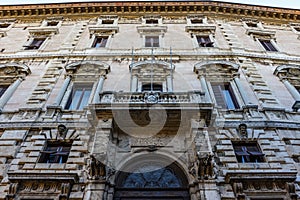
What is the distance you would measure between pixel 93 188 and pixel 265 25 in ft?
64.1

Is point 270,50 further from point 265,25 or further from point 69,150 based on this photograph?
point 69,150

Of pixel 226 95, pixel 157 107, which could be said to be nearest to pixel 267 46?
pixel 226 95

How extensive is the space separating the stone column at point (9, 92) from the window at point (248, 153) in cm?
1083

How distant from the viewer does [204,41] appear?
17703 mm

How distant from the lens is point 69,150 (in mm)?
9914

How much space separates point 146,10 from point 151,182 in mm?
16559

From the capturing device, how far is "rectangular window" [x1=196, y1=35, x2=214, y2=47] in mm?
17188

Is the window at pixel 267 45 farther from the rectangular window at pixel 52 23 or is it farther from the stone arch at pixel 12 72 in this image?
the rectangular window at pixel 52 23

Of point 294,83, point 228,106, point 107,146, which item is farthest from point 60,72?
point 294,83

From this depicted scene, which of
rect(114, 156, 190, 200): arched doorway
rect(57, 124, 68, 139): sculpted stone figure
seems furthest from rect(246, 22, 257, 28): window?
rect(57, 124, 68, 139): sculpted stone figure

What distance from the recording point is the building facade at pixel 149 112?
8.37 metres

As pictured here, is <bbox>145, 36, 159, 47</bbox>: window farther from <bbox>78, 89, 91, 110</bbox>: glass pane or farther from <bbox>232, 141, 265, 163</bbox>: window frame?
<bbox>232, 141, 265, 163</bbox>: window frame

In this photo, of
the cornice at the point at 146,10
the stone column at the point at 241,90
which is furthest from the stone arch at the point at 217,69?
the cornice at the point at 146,10

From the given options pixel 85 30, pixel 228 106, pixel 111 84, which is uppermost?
pixel 85 30
